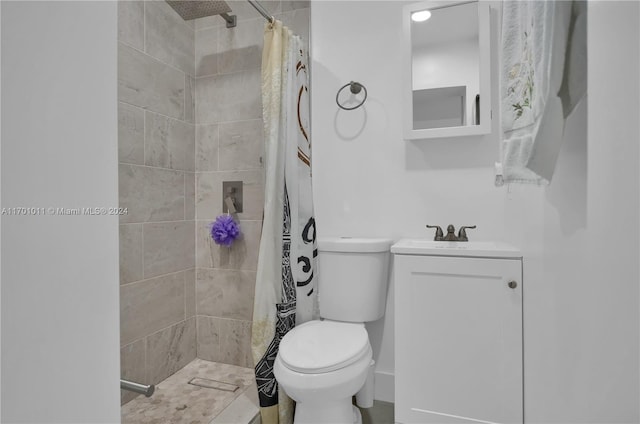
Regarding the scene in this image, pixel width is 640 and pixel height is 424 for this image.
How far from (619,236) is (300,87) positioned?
62.1 inches

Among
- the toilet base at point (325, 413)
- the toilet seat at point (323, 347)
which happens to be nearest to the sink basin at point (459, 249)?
the toilet seat at point (323, 347)

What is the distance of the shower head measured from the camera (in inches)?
80.0

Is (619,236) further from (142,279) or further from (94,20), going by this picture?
(142,279)

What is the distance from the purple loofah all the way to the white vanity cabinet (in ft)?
3.65

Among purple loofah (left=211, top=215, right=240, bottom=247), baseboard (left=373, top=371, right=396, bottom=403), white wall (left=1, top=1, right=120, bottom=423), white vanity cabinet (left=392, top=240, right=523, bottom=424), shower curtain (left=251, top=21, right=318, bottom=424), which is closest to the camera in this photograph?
white wall (left=1, top=1, right=120, bottom=423)

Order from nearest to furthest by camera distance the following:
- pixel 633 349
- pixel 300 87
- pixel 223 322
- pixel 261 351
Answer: pixel 633 349 → pixel 261 351 → pixel 300 87 → pixel 223 322

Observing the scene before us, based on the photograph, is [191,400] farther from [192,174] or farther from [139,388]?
[139,388]

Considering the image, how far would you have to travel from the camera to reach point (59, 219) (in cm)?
34

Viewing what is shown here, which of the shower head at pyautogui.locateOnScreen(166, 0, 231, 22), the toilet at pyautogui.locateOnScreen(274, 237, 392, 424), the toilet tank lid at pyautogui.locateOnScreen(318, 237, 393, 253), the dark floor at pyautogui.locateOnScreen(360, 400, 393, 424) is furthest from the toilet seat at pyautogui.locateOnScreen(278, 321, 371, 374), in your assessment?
the shower head at pyautogui.locateOnScreen(166, 0, 231, 22)

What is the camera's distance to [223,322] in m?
2.37

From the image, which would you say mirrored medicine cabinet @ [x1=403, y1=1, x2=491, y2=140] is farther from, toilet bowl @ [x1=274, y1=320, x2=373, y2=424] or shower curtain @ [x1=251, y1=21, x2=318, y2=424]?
toilet bowl @ [x1=274, y1=320, x2=373, y2=424]

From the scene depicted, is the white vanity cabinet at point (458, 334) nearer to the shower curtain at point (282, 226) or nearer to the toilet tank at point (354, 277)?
the toilet tank at point (354, 277)

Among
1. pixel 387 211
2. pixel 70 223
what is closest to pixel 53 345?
pixel 70 223

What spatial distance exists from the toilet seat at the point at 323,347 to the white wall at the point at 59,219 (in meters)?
1.00
